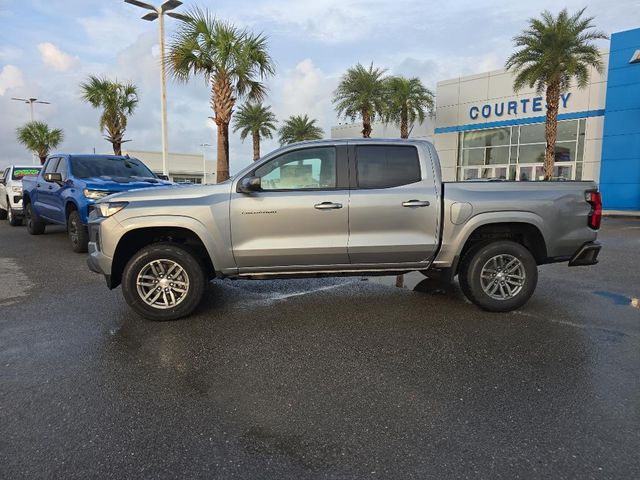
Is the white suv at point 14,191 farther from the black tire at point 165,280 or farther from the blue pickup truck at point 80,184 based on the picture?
the black tire at point 165,280

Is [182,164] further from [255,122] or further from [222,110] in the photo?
[222,110]

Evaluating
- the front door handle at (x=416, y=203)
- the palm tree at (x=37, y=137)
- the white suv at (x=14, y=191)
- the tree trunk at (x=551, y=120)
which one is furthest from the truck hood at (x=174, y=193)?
the palm tree at (x=37, y=137)

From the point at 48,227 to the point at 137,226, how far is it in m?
11.5

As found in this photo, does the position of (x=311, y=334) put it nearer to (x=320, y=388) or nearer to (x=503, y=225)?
(x=320, y=388)

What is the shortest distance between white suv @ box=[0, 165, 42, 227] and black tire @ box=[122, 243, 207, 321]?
11.4 m

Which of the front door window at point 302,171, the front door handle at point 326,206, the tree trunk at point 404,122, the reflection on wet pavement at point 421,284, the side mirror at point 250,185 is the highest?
the tree trunk at point 404,122

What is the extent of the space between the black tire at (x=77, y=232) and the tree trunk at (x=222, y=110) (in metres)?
9.19

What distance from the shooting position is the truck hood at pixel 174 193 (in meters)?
5.07

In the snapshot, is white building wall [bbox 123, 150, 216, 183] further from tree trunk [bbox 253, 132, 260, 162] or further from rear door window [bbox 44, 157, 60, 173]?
rear door window [bbox 44, 157, 60, 173]

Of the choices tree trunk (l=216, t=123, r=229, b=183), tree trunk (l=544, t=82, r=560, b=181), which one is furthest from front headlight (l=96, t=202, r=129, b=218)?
tree trunk (l=544, t=82, r=560, b=181)

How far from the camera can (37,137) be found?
161 ft

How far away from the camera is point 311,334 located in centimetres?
476

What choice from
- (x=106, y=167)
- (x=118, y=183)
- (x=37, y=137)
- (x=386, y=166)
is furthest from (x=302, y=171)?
(x=37, y=137)

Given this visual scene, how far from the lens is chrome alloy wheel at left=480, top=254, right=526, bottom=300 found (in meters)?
5.41
